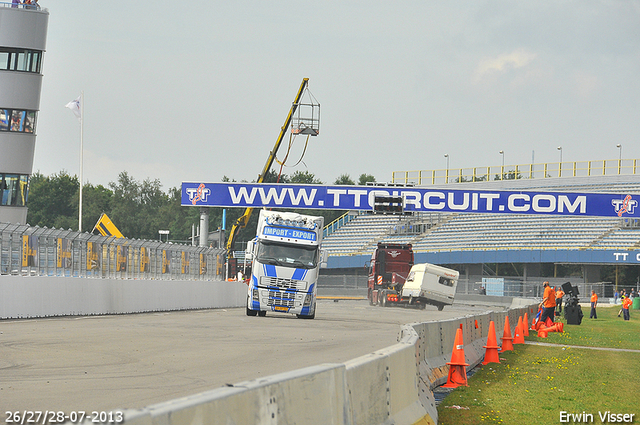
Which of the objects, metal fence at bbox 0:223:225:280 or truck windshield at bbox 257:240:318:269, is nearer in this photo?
metal fence at bbox 0:223:225:280

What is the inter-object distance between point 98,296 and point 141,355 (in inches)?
525

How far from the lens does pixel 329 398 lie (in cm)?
567

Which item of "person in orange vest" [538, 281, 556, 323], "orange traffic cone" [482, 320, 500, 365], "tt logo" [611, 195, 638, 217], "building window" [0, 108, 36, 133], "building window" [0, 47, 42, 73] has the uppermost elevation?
"building window" [0, 47, 42, 73]

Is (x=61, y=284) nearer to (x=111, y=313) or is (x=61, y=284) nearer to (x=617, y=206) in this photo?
(x=111, y=313)

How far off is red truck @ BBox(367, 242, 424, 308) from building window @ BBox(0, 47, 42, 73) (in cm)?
2320

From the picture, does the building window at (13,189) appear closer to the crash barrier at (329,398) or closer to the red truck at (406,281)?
the red truck at (406,281)

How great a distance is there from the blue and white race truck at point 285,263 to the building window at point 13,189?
20442 mm

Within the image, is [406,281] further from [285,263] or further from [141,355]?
[141,355]

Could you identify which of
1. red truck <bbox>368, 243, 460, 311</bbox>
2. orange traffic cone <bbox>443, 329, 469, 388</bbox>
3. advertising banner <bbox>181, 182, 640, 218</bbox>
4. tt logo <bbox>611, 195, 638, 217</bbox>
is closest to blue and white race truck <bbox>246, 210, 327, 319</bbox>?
orange traffic cone <bbox>443, 329, 469, 388</bbox>

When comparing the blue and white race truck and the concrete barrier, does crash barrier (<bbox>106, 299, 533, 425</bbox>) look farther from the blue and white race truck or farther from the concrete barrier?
the blue and white race truck

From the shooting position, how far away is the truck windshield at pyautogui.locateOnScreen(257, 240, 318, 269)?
2761cm

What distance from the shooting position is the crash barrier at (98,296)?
22438 millimetres

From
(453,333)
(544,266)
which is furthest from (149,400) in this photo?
(544,266)

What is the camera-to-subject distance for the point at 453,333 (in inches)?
568
